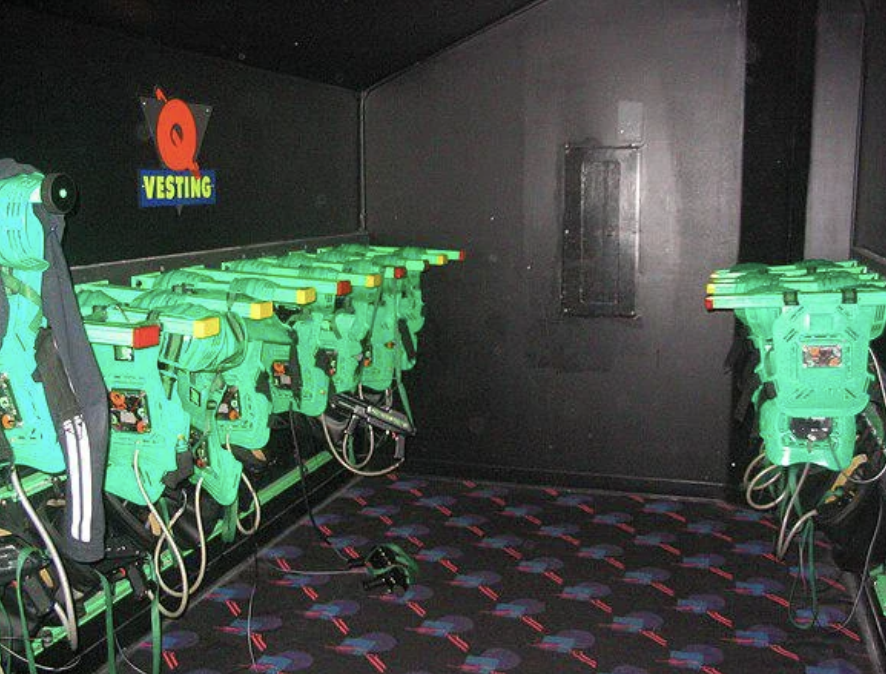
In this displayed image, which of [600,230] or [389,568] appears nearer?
[389,568]

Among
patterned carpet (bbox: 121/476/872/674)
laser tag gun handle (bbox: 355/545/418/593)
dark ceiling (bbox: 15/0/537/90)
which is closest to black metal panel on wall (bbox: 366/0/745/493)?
dark ceiling (bbox: 15/0/537/90)

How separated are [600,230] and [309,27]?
2.14 meters

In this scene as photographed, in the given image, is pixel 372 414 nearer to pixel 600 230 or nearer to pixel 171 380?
pixel 171 380

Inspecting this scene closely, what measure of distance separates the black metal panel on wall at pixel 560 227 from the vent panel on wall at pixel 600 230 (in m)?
0.06

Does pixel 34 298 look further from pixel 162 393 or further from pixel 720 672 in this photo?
pixel 720 672

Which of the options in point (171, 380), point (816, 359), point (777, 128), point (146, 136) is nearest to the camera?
point (171, 380)

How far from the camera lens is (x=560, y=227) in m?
5.15

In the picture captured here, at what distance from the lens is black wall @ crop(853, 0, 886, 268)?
3.80 meters

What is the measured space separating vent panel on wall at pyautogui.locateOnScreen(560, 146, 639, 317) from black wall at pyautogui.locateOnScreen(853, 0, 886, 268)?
3.98 ft

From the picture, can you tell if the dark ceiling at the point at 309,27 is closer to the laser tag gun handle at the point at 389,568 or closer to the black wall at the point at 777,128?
the black wall at the point at 777,128

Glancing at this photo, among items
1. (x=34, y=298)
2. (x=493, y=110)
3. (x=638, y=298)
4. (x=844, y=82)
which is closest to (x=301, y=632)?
(x=34, y=298)

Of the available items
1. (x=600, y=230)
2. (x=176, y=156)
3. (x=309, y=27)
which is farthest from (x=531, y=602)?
(x=309, y=27)

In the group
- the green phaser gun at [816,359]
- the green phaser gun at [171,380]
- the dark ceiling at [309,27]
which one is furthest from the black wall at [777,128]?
the green phaser gun at [171,380]

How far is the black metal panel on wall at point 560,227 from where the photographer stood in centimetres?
489
